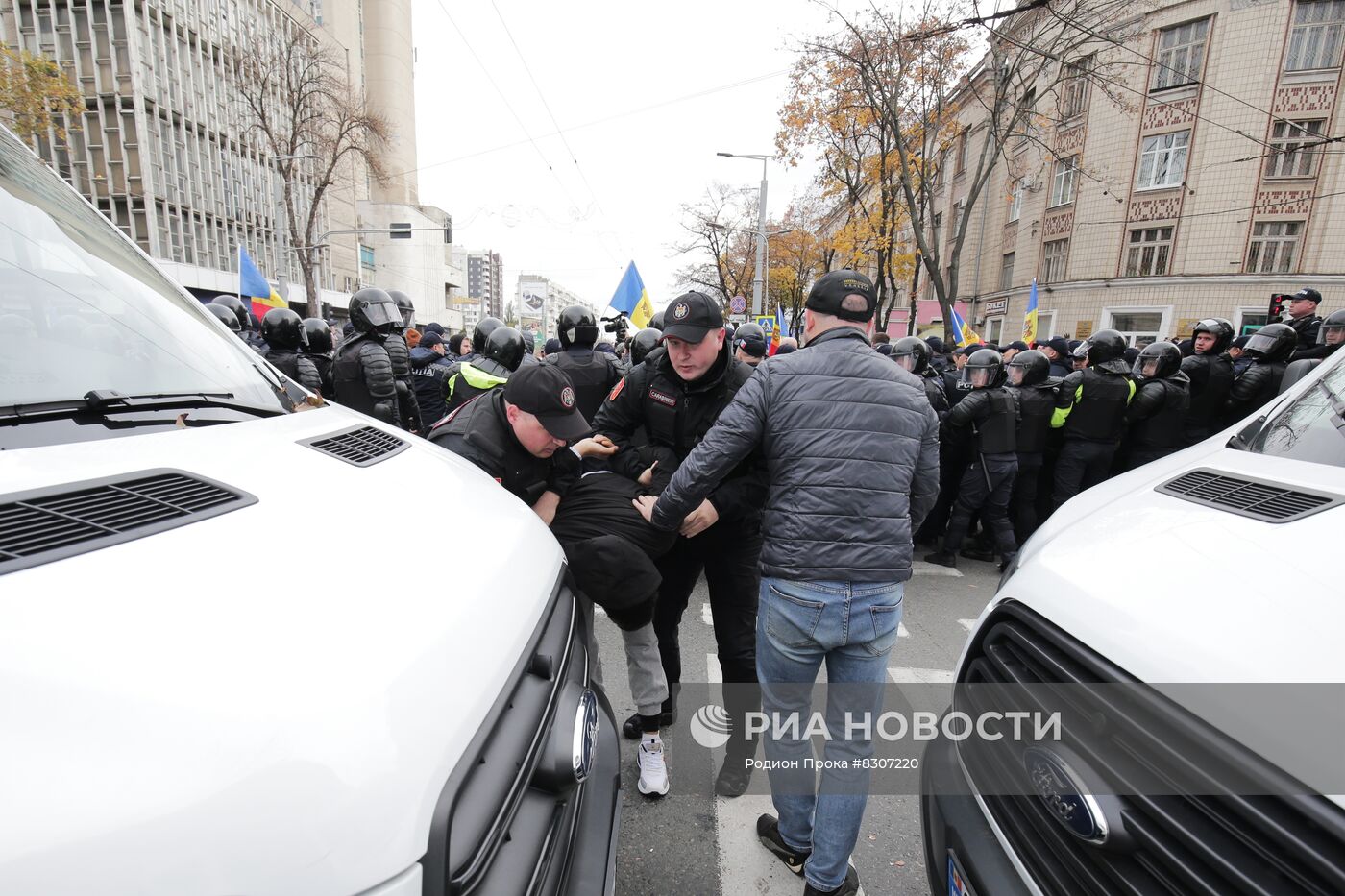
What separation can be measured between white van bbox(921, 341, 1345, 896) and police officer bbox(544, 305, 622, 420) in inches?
149

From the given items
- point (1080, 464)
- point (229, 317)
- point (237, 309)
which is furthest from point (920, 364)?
point (237, 309)

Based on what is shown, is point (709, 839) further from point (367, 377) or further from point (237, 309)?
point (237, 309)

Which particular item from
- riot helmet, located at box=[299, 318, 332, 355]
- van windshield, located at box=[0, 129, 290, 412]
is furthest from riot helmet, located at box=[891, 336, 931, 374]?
riot helmet, located at box=[299, 318, 332, 355]

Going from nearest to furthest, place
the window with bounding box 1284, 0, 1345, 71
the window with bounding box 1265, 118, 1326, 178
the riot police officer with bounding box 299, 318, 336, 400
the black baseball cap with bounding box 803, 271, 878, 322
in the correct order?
1. the black baseball cap with bounding box 803, 271, 878, 322
2. the riot police officer with bounding box 299, 318, 336, 400
3. the window with bounding box 1284, 0, 1345, 71
4. the window with bounding box 1265, 118, 1326, 178

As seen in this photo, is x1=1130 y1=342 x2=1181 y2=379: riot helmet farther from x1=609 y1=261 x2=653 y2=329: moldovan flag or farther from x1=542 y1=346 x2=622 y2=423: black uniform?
x1=609 y1=261 x2=653 y2=329: moldovan flag

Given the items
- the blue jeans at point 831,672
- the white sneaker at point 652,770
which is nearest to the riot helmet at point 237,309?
the white sneaker at point 652,770

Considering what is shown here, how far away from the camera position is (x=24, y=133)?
35.4 ft

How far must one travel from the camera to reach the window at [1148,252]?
2361 cm

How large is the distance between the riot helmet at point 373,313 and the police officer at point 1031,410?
5.61 m

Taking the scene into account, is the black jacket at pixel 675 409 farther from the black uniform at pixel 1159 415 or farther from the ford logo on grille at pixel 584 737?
the black uniform at pixel 1159 415

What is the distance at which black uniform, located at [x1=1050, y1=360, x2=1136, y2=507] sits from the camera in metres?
5.89

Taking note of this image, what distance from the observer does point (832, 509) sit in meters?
2.01

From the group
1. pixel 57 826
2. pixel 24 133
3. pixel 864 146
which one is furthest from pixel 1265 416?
pixel 864 146

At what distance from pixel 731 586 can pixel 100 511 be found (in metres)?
2.16
